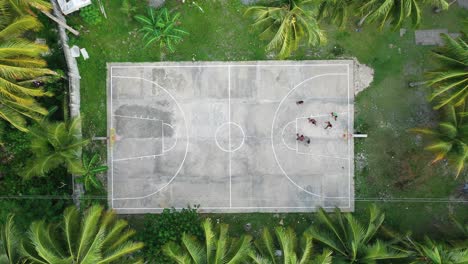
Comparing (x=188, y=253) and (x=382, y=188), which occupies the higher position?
(x=382, y=188)

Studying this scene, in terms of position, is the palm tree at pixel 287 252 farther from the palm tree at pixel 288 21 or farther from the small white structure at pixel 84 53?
the small white structure at pixel 84 53

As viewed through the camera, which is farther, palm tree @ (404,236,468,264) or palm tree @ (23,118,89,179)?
palm tree @ (23,118,89,179)

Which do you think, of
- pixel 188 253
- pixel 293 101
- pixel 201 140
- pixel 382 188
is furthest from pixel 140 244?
pixel 382 188

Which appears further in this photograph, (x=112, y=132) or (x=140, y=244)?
(x=112, y=132)

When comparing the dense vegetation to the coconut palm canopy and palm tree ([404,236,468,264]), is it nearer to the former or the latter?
the coconut palm canopy

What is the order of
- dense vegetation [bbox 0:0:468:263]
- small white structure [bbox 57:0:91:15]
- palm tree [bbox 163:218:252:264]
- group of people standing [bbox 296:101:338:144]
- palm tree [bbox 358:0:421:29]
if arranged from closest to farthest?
palm tree [bbox 163:218:252:264]
palm tree [bbox 358:0:421:29]
dense vegetation [bbox 0:0:468:263]
small white structure [bbox 57:0:91:15]
group of people standing [bbox 296:101:338:144]

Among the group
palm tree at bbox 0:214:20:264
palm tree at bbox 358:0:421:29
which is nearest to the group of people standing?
palm tree at bbox 358:0:421:29

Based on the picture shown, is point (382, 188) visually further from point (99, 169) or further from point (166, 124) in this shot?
point (99, 169)
